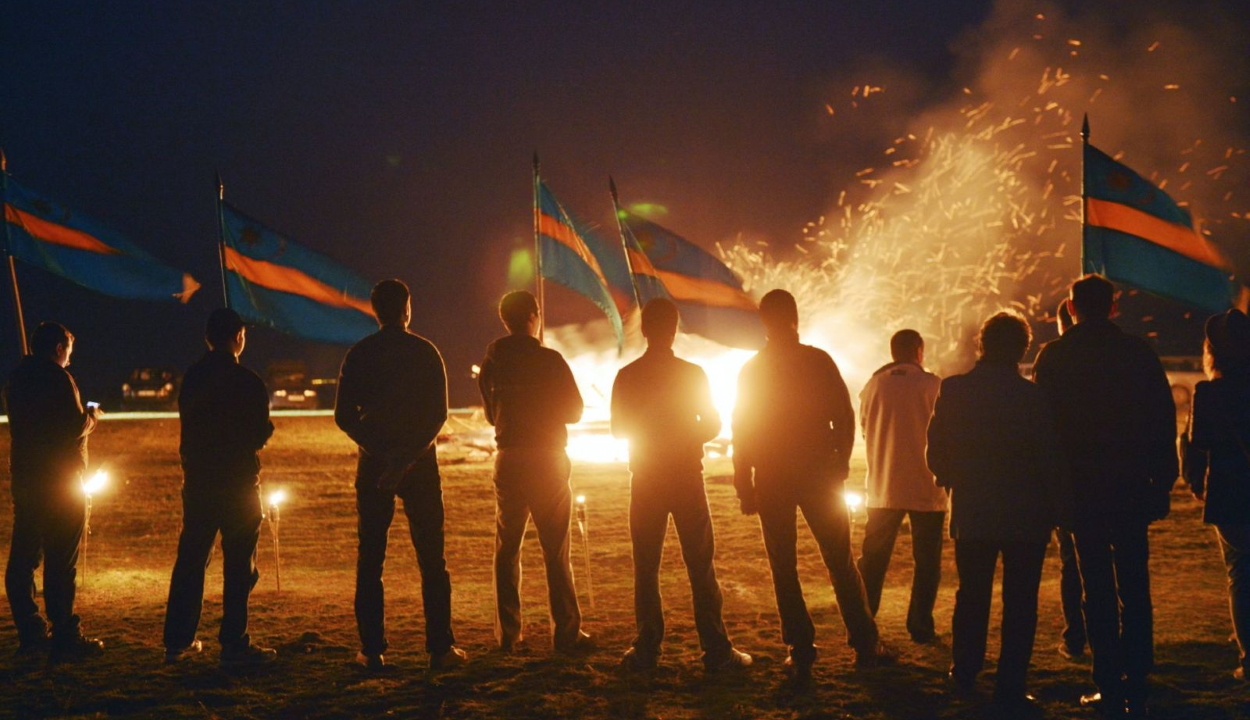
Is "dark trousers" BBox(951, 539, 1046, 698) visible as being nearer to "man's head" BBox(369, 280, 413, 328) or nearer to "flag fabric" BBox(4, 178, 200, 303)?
"man's head" BBox(369, 280, 413, 328)

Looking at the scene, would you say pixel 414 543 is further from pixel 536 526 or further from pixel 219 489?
pixel 219 489

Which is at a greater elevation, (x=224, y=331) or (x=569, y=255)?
(x=569, y=255)

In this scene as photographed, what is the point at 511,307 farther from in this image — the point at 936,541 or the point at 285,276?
the point at 285,276

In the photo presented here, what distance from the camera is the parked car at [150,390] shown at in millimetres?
36250

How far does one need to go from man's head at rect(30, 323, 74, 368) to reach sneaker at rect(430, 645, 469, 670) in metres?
3.15

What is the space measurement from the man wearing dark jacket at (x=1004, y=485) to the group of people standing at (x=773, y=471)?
1 centimetres

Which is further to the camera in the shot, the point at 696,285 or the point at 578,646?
the point at 696,285

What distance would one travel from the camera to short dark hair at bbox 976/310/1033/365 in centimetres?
523

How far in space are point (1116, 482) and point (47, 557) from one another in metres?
6.49

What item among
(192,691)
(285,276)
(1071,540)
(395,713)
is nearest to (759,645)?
(1071,540)

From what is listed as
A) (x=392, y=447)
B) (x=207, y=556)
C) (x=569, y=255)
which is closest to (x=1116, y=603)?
(x=392, y=447)

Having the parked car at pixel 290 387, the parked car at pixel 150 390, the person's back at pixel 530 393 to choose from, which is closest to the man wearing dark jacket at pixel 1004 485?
the person's back at pixel 530 393

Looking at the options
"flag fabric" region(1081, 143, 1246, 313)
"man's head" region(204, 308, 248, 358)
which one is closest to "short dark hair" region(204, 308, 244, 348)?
"man's head" region(204, 308, 248, 358)

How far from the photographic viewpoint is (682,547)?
6.03 m
